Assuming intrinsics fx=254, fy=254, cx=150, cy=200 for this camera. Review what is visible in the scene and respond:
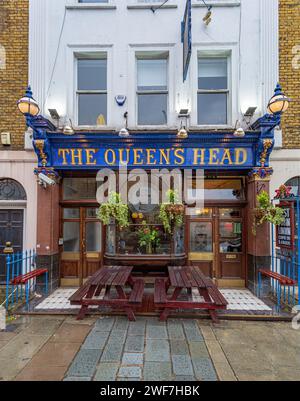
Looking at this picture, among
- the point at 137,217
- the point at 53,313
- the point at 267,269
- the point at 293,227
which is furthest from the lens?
the point at 137,217

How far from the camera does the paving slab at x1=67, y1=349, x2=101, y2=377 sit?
136 inches

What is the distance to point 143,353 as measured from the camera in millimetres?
3963

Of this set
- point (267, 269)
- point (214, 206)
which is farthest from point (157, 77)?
point (267, 269)

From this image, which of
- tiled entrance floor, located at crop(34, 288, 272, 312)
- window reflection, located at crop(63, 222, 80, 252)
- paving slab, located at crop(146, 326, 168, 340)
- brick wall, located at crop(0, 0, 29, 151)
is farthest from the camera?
window reflection, located at crop(63, 222, 80, 252)

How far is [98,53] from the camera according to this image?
7.41 m

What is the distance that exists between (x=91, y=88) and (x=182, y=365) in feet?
23.8

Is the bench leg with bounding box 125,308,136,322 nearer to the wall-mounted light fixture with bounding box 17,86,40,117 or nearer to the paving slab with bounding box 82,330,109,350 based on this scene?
the paving slab with bounding box 82,330,109,350

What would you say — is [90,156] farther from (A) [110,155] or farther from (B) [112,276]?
(B) [112,276]

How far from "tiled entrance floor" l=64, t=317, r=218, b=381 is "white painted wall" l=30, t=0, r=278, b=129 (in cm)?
518

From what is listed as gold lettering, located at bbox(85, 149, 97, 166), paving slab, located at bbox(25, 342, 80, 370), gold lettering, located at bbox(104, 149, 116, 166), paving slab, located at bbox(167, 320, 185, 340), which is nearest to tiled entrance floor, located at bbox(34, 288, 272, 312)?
paving slab, located at bbox(167, 320, 185, 340)

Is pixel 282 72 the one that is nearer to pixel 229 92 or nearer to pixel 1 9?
pixel 229 92

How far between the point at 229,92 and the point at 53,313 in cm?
734

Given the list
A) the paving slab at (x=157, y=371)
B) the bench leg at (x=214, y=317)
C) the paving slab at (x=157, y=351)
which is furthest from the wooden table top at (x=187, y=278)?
the paving slab at (x=157, y=371)

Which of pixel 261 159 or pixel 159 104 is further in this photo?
pixel 159 104
